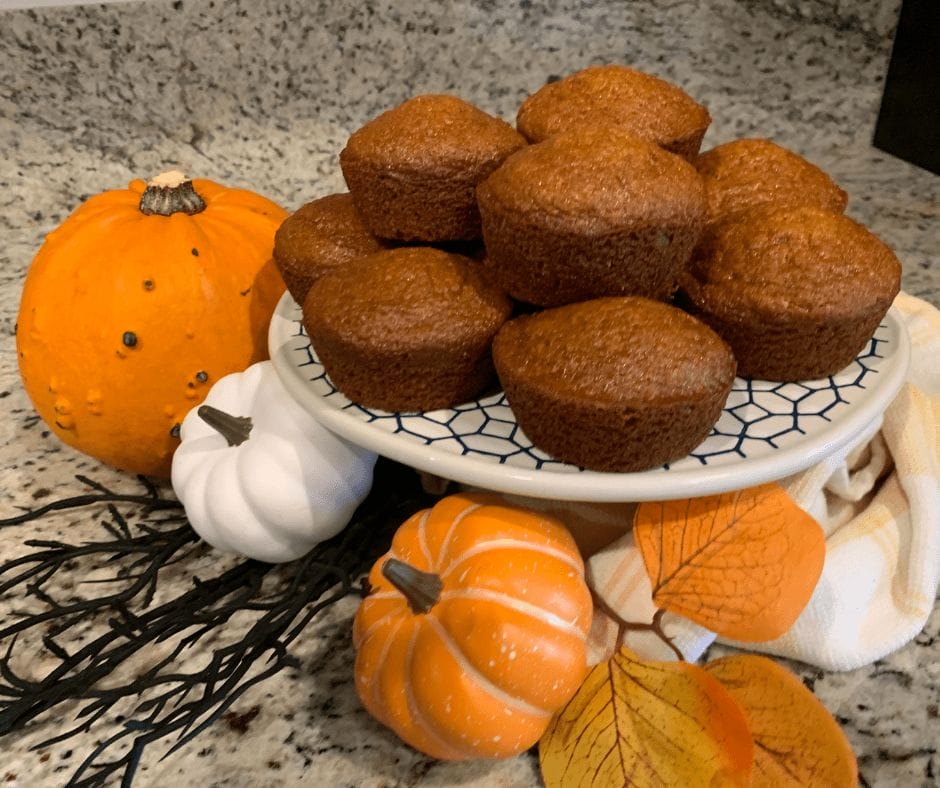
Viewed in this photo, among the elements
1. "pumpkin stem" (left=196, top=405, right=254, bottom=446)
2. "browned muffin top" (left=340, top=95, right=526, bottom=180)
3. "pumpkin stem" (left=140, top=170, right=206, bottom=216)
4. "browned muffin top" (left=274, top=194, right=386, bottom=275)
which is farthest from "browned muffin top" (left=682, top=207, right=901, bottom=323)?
"pumpkin stem" (left=140, top=170, right=206, bottom=216)

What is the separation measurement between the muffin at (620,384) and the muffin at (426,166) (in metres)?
0.18

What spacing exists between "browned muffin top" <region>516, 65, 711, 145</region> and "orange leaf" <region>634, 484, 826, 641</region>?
14.6 inches

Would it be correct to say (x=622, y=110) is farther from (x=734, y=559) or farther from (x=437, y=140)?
(x=734, y=559)

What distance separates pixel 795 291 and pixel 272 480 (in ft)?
1.70

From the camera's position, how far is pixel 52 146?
1.50m

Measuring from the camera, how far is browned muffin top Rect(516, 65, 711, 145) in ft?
2.81

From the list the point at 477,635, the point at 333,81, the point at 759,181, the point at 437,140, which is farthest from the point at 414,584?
the point at 333,81

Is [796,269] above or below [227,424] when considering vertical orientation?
above

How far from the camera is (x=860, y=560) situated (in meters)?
0.81

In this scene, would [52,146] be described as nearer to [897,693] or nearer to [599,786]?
[599,786]

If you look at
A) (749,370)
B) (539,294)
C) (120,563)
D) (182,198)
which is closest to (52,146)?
(182,198)

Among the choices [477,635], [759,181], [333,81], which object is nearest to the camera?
[477,635]

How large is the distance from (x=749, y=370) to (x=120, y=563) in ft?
2.26

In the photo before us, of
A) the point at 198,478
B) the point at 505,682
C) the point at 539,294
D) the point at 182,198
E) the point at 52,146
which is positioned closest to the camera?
the point at 505,682
